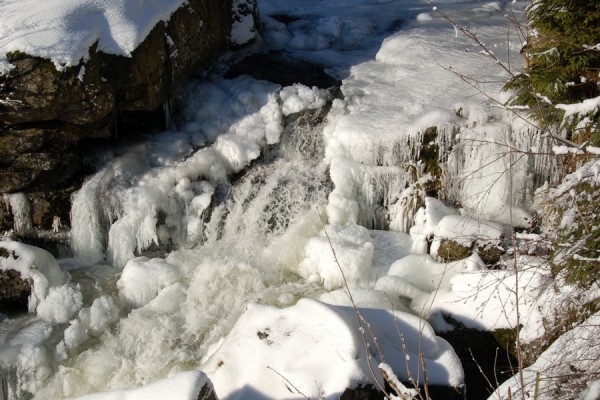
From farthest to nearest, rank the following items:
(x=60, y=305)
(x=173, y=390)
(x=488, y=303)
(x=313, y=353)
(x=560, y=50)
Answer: (x=60, y=305) → (x=560, y=50) → (x=488, y=303) → (x=313, y=353) → (x=173, y=390)

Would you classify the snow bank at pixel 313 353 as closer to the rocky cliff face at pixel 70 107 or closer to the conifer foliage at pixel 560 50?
the conifer foliage at pixel 560 50

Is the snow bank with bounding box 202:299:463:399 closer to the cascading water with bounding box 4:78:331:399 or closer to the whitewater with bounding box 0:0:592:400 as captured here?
the whitewater with bounding box 0:0:592:400

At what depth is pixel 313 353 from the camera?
4.35 metres

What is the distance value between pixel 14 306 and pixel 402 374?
417 cm

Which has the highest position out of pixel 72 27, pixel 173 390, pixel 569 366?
pixel 72 27

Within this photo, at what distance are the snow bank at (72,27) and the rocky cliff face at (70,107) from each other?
0.31ft

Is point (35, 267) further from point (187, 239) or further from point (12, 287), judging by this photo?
point (187, 239)

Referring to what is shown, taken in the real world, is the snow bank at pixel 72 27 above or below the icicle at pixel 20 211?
above

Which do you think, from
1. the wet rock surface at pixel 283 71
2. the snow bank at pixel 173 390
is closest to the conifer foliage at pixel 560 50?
the wet rock surface at pixel 283 71

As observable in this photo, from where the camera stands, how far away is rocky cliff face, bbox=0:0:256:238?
646 cm

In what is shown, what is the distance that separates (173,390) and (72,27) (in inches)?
179

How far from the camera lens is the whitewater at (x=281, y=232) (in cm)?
530

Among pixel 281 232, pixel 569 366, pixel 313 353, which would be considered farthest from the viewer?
pixel 281 232

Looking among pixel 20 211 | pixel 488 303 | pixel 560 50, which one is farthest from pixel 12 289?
pixel 560 50
